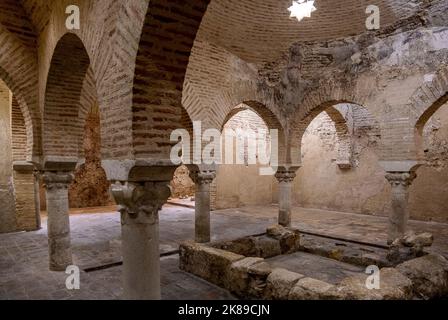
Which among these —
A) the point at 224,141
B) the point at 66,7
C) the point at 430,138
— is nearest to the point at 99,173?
the point at 224,141

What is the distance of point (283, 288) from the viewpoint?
398 cm

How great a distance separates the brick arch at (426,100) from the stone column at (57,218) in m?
6.80

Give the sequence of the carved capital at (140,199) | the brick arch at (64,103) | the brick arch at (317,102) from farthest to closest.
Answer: the brick arch at (317,102) → the brick arch at (64,103) → the carved capital at (140,199)

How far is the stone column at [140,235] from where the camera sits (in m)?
2.97

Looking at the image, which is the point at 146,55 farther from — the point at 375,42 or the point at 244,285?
the point at 375,42

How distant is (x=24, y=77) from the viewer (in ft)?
18.7

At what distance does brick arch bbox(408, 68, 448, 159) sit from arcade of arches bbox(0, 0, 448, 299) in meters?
0.03

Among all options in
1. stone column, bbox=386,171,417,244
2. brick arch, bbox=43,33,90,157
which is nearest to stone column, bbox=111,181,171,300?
brick arch, bbox=43,33,90,157

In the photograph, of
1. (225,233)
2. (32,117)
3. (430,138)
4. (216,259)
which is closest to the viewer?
(216,259)

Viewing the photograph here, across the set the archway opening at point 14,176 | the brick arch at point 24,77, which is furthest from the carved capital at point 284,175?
the archway opening at point 14,176

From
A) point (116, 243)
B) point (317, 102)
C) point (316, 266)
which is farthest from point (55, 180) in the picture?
point (317, 102)

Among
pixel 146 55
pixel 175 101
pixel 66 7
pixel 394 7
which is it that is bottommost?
pixel 175 101

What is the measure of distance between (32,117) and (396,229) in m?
7.47

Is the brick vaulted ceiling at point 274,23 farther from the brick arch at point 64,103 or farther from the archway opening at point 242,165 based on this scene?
the archway opening at point 242,165
